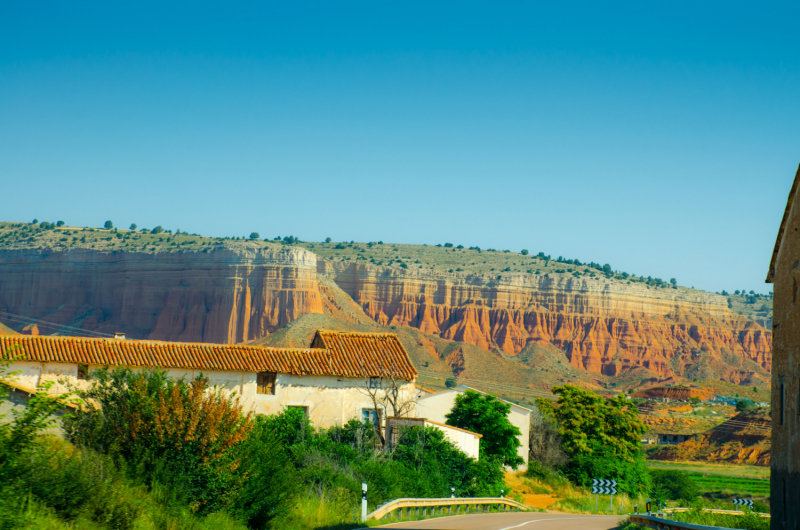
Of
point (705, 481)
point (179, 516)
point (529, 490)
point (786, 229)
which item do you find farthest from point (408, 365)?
point (705, 481)

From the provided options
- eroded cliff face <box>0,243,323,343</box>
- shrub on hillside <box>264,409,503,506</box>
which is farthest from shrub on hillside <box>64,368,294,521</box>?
eroded cliff face <box>0,243,323,343</box>

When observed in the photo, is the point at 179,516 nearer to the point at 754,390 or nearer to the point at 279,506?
the point at 279,506

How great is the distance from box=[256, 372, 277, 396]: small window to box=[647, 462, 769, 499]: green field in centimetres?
3648

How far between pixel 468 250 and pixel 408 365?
459 feet

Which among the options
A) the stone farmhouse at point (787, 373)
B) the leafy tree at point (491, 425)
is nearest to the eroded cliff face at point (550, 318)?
the leafy tree at point (491, 425)

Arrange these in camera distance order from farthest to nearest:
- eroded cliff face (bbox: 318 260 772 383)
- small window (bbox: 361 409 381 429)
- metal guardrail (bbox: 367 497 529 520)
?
eroded cliff face (bbox: 318 260 772 383), small window (bbox: 361 409 381 429), metal guardrail (bbox: 367 497 529 520)

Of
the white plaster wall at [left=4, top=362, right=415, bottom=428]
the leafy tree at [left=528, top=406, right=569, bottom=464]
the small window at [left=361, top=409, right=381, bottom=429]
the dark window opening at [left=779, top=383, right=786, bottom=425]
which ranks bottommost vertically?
the leafy tree at [left=528, top=406, right=569, bottom=464]

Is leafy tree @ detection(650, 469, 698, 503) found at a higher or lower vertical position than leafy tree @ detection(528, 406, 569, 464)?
lower

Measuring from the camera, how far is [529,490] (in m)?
42.3

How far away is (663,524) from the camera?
19.1 metres

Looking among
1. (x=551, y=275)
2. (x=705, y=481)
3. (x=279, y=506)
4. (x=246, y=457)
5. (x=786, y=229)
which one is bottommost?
(x=705, y=481)

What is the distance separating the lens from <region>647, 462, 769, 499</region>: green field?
58344 mm

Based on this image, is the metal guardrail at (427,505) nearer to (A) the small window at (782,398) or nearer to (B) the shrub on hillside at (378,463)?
(B) the shrub on hillside at (378,463)

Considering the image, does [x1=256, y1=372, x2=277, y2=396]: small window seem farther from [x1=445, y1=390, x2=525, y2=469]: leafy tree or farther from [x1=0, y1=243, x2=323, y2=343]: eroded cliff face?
[x1=0, y1=243, x2=323, y2=343]: eroded cliff face
